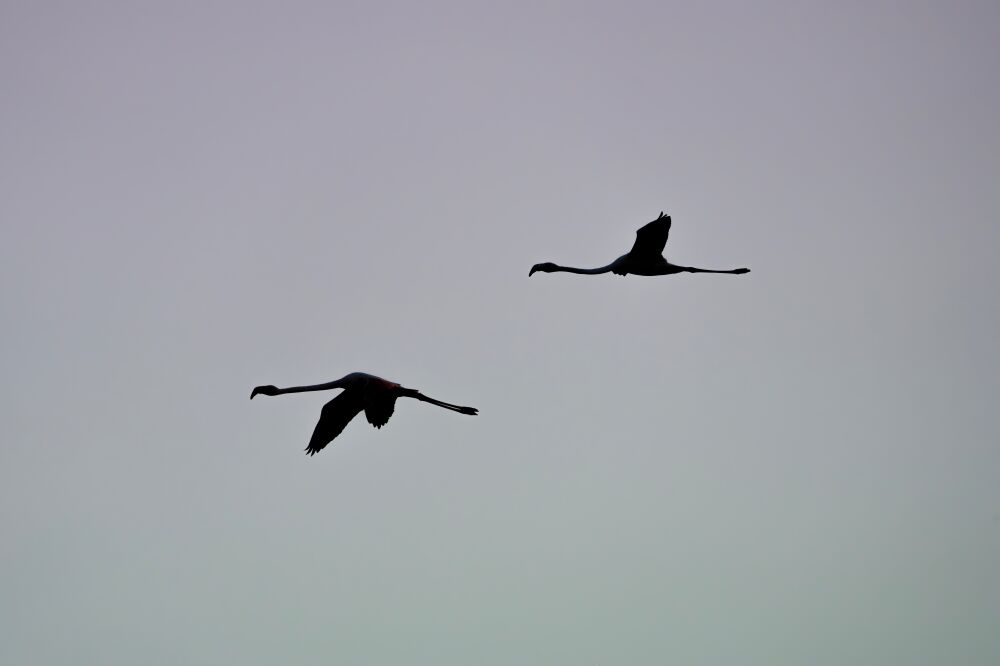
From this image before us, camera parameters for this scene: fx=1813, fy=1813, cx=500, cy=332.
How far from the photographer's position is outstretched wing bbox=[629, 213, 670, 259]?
43.7 meters

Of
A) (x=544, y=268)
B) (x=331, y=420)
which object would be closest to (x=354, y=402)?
(x=331, y=420)

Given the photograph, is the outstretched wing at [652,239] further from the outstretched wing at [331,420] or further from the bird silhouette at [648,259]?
the outstretched wing at [331,420]

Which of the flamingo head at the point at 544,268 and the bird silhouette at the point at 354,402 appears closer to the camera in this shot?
the bird silhouette at the point at 354,402

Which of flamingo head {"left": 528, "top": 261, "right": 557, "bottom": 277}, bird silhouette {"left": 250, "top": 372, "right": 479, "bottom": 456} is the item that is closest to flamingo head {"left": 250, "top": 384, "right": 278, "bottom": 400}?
bird silhouette {"left": 250, "top": 372, "right": 479, "bottom": 456}

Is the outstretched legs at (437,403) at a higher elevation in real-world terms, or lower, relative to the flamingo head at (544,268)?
lower

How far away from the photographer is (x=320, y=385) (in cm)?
4231

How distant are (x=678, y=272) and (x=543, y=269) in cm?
377

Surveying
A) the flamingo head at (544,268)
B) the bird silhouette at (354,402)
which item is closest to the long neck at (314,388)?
the bird silhouette at (354,402)

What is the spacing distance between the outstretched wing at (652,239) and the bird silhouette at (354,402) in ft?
20.0

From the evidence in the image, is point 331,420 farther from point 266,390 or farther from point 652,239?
point 652,239

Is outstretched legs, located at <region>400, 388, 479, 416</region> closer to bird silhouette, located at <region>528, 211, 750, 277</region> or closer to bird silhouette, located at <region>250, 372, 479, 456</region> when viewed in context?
bird silhouette, located at <region>250, 372, 479, 456</region>

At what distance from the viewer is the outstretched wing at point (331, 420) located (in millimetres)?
42781

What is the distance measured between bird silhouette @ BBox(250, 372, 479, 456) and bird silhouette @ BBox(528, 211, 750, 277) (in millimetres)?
5971

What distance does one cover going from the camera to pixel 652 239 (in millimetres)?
44062
